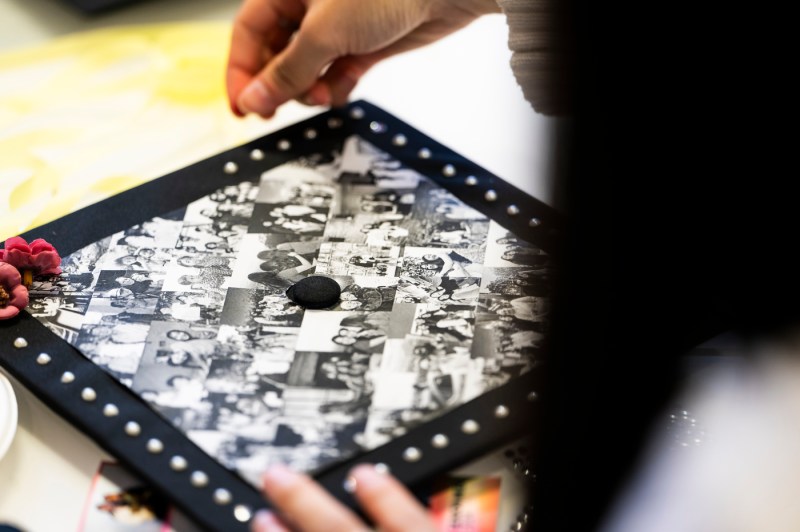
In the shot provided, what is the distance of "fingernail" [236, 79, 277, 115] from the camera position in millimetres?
879

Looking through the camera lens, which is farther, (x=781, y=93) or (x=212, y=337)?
(x=212, y=337)

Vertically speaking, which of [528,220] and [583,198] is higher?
[528,220]

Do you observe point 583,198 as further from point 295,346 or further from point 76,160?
point 76,160

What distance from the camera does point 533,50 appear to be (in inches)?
30.0

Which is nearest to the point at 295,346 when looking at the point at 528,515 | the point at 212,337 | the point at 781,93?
the point at 212,337

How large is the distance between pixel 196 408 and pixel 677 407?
11.4 inches

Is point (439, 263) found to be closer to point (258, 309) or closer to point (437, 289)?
point (437, 289)

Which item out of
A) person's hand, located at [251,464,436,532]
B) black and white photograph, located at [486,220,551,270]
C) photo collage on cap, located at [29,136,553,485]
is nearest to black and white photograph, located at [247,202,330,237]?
photo collage on cap, located at [29,136,553,485]

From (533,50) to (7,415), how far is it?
0.45 metres

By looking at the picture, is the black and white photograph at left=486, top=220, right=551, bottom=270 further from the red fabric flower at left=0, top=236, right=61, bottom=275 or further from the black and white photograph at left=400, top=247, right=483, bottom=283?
the red fabric flower at left=0, top=236, right=61, bottom=275

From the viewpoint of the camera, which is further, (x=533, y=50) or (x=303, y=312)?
(x=533, y=50)

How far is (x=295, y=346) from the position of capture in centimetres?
64

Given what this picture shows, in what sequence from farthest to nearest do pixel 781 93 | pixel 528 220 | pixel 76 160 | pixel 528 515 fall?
1. pixel 76 160
2. pixel 528 220
3. pixel 528 515
4. pixel 781 93

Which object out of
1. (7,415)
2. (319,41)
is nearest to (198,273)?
(7,415)
